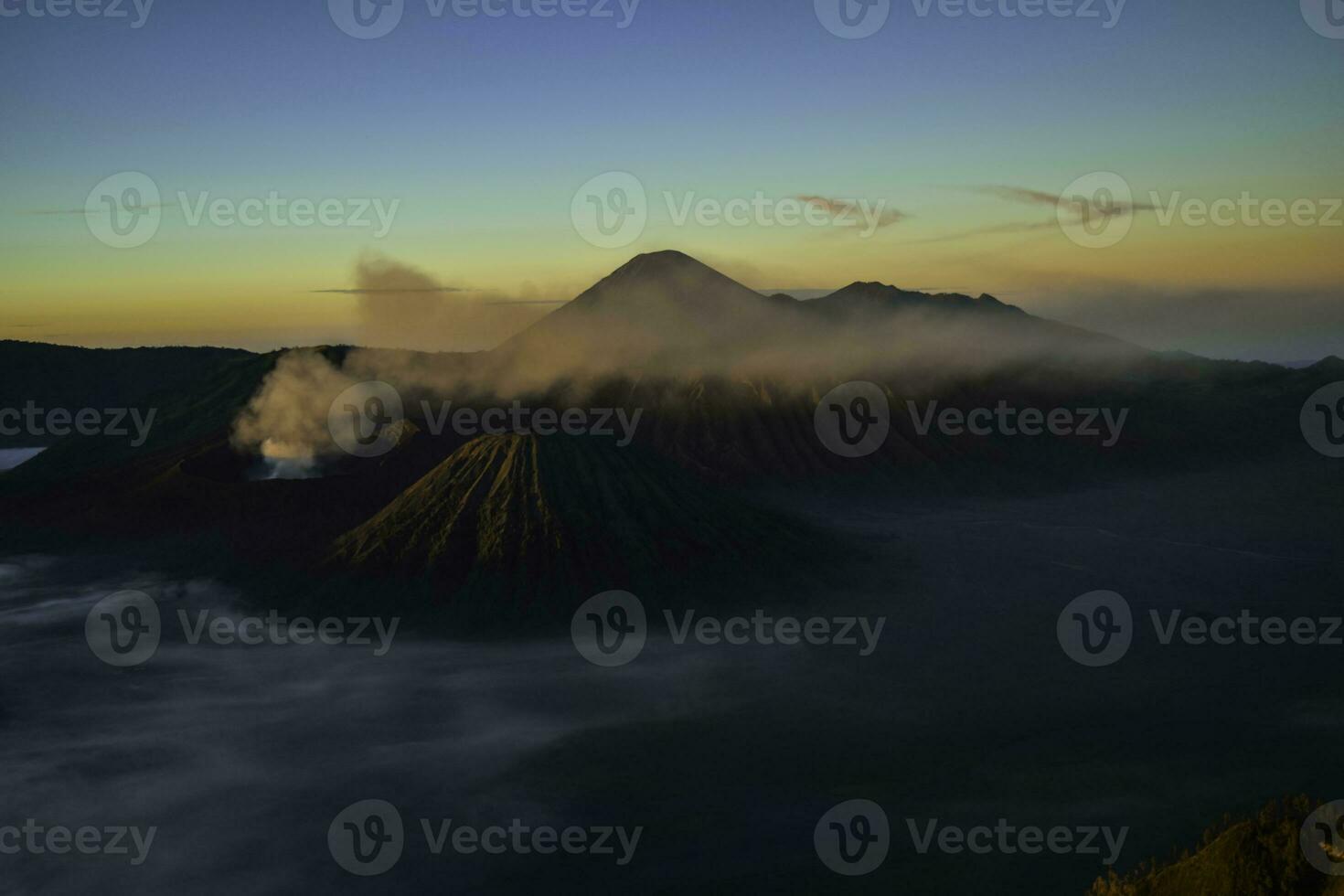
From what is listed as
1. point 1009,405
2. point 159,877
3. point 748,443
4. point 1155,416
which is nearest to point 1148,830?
point 159,877

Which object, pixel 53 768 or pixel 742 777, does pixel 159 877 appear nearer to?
pixel 53 768
